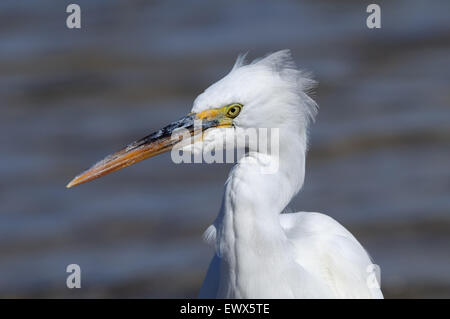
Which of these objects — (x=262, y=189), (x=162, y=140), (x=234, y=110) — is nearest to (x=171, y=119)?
(x=162, y=140)

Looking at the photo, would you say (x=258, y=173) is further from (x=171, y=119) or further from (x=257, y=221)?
(x=171, y=119)

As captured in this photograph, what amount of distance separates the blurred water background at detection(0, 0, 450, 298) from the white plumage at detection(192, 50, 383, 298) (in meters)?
2.71

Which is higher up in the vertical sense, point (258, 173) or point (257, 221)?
point (258, 173)

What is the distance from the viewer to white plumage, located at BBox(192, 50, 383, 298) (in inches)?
126

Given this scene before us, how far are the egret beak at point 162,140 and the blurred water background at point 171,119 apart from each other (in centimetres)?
253

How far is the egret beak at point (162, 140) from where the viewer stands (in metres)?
3.29

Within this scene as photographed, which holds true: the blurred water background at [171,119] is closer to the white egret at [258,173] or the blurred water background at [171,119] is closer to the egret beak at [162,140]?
the egret beak at [162,140]

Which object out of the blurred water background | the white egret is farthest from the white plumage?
the blurred water background

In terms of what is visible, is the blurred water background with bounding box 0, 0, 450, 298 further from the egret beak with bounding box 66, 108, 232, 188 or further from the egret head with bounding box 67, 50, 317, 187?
the egret head with bounding box 67, 50, 317, 187

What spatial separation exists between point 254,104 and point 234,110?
84mm

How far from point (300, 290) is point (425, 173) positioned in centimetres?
412

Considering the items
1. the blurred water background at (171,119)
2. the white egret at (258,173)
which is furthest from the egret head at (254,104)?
the blurred water background at (171,119)

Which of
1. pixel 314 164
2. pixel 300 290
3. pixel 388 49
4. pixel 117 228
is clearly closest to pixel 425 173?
pixel 314 164

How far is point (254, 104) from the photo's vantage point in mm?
3232
